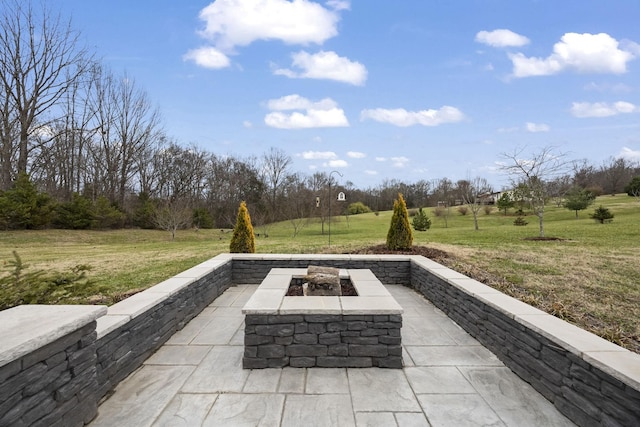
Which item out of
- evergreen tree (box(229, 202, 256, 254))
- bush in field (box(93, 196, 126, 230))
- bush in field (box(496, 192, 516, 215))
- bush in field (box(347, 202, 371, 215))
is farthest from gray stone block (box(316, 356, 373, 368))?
bush in field (box(347, 202, 371, 215))

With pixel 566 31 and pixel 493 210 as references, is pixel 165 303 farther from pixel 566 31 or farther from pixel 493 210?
pixel 493 210

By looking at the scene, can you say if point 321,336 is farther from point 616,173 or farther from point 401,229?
point 616,173

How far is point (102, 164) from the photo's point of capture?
2284 centimetres

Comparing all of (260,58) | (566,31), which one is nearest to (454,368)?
(566,31)

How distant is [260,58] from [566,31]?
7270mm

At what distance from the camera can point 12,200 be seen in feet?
50.5

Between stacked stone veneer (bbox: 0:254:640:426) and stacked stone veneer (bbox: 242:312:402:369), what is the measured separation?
3.16 ft

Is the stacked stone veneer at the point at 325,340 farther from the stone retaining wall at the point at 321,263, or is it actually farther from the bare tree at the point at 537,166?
the bare tree at the point at 537,166

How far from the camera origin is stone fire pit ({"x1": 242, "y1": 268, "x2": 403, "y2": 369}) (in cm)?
268

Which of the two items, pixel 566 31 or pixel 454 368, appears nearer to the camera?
pixel 454 368

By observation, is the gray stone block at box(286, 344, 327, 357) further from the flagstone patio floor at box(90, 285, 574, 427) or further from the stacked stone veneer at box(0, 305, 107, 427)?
the stacked stone veneer at box(0, 305, 107, 427)

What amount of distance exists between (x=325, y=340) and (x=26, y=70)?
24752mm

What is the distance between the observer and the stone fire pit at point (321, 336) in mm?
2678

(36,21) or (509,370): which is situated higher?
(36,21)
